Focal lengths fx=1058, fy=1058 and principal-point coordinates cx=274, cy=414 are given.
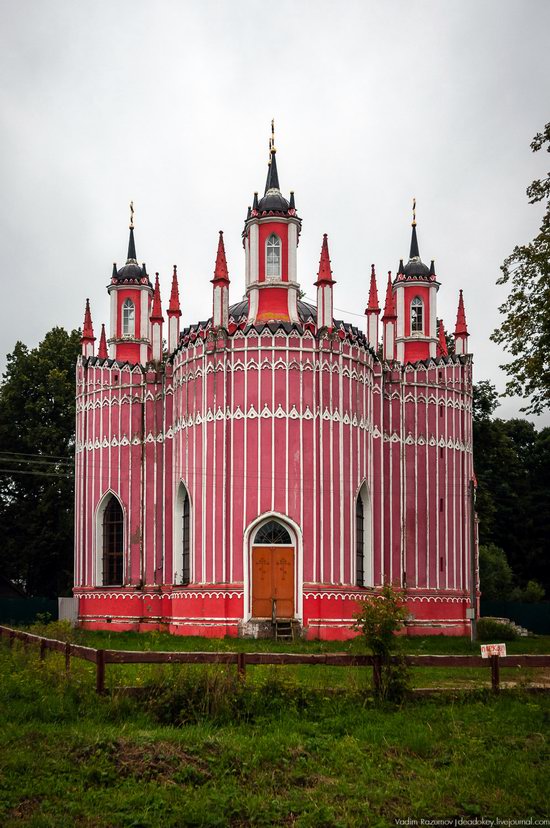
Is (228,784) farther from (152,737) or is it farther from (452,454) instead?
(452,454)

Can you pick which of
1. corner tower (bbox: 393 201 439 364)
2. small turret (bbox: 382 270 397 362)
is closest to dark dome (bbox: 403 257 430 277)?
corner tower (bbox: 393 201 439 364)

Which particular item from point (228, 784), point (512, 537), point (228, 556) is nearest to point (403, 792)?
point (228, 784)

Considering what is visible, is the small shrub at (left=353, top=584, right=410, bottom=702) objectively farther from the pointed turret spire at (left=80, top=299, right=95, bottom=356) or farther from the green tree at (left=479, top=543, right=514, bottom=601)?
the green tree at (left=479, top=543, right=514, bottom=601)

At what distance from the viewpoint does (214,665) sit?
16578 mm

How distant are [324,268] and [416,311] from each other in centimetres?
762

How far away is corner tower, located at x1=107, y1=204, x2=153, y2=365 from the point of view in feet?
144

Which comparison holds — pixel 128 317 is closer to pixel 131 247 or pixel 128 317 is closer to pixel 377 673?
pixel 131 247

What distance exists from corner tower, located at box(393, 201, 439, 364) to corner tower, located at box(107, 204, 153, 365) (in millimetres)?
10404

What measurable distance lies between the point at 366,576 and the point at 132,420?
1119cm

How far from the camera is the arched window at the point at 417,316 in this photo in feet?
141

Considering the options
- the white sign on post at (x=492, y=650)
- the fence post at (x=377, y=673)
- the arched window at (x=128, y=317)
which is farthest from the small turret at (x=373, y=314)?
the fence post at (x=377, y=673)

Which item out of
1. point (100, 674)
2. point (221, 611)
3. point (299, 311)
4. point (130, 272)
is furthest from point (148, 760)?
point (130, 272)

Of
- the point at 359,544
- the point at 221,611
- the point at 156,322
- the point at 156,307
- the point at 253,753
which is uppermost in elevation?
the point at 156,307

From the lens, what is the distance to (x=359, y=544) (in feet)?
122
